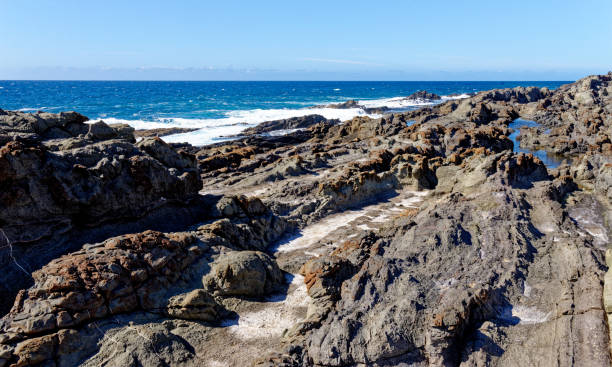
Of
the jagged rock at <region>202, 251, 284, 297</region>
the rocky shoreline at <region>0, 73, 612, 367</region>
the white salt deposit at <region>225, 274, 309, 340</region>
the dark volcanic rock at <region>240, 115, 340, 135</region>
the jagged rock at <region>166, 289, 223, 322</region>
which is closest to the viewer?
the rocky shoreline at <region>0, 73, 612, 367</region>

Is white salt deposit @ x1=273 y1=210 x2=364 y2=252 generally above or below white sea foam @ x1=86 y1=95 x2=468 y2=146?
below

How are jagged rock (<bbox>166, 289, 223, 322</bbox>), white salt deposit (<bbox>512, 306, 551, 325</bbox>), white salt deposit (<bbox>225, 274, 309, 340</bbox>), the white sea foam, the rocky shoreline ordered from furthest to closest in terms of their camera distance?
1. the white sea foam
2. jagged rock (<bbox>166, 289, 223, 322</bbox>)
3. white salt deposit (<bbox>225, 274, 309, 340</bbox>)
4. white salt deposit (<bbox>512, 306, 551, 325</bbox>)
5. the rocky shoreline

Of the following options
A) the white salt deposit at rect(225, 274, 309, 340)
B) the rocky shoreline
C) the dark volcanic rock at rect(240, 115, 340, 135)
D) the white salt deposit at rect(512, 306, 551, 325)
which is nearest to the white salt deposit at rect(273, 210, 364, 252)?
the rocky shoreline

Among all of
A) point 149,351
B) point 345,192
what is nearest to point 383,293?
point 149,351

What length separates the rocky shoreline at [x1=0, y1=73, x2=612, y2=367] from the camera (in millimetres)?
7723

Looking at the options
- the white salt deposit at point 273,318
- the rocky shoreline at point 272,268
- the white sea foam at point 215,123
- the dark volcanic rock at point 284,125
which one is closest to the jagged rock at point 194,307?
the rocky shoreline at point 272,268

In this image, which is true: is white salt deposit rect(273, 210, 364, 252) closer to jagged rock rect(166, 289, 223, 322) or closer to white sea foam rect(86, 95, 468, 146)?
jagged rock rect(166, 289, 223, 322)

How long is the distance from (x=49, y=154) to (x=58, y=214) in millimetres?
1637

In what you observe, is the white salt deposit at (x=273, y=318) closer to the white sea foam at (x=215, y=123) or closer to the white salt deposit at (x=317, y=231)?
the white salt deposit at (x=317, y=231)

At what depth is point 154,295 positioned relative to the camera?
9188 millimetres

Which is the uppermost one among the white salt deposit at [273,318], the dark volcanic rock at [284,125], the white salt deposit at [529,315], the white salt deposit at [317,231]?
the dark volcanic rock at [284,125]

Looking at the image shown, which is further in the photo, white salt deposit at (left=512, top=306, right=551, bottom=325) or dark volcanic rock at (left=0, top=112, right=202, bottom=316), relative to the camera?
dark volcanic rock at (left=0, top=112, right=202, bottom=316)

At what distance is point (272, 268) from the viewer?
11086 mm

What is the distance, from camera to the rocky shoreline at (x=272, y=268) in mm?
7723
